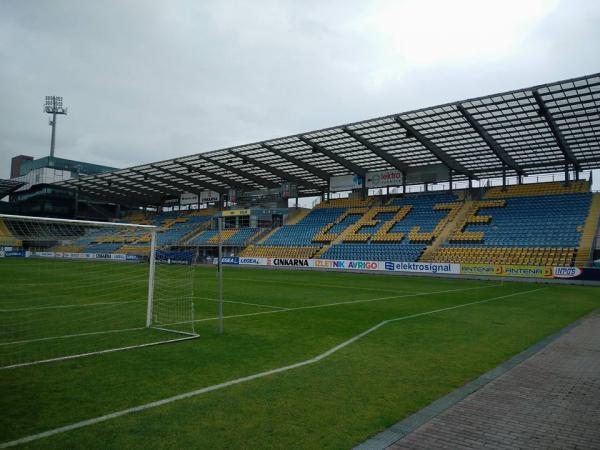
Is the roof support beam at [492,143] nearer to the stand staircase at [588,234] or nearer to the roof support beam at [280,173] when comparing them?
the stand staircase at [588,234]

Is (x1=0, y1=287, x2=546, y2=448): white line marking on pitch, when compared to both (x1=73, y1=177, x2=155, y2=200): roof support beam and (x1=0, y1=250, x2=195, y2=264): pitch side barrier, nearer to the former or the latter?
(x1=0, y1=250, x2=195, y2=264): pitch side barrier

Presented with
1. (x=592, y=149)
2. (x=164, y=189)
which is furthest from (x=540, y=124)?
(x=164, y=189)

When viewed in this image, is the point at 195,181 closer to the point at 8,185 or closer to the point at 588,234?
the point at 8,185

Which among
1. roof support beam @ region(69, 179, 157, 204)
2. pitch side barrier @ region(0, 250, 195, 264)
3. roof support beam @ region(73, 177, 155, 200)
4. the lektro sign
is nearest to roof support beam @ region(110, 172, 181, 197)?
roof support beam @ region(73, 177, 155, 200)

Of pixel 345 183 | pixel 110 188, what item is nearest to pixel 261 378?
pixel 345 183

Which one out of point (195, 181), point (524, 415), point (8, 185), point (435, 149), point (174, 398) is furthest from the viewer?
point (8, 185)

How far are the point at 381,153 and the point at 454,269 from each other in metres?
13.8

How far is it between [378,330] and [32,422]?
816 cm

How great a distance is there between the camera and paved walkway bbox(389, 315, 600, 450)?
472 cm

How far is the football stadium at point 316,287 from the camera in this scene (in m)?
5.53

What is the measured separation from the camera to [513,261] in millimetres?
32844

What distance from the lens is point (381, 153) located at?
41156mm

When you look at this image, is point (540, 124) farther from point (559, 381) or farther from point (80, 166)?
point (80, 166)

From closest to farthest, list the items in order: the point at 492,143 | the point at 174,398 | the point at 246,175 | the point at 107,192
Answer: the point at 174,398 < the point at 492,143 < the point at 246,175 < the point at 107,192
